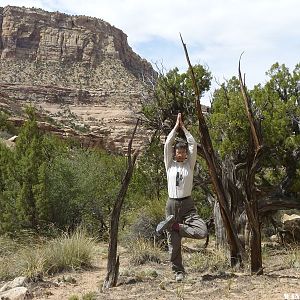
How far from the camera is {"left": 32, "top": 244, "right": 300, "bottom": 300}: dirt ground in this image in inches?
228

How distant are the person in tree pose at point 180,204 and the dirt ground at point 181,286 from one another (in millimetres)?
433

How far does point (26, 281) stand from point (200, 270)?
9.48ft

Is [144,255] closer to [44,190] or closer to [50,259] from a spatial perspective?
[50,259]

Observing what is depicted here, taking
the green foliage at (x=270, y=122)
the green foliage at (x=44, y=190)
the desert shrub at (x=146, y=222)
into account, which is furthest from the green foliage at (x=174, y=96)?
the green foliage at (x=44, y=190)

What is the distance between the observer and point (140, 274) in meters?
7.88

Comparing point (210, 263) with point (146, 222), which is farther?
point (146, 222)

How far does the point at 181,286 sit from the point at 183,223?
84 cm

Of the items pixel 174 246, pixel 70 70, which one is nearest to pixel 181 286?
pixel 174 246

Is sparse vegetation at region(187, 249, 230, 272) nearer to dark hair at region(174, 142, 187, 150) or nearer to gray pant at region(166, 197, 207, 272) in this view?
gray pant at region(166, 197, 207, 272)

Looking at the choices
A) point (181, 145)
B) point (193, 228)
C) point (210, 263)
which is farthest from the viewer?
point (210, 263)

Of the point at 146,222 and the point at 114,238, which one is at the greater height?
the point at 114,238

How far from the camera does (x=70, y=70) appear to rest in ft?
315

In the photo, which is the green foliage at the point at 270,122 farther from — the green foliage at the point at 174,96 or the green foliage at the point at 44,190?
the green foliage at the point at 44,190

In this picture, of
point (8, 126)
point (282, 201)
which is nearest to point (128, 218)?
point (282, 201)
